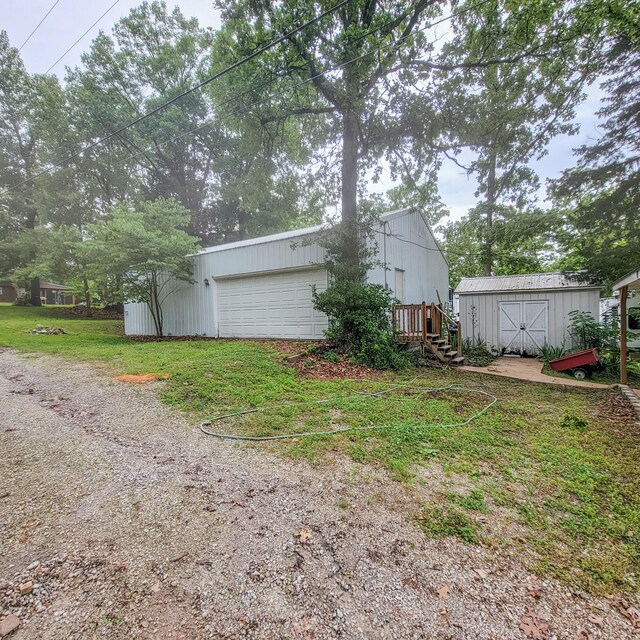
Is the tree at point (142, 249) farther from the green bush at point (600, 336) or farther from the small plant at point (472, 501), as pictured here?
the green bush at point (600, 336)

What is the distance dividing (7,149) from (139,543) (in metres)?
29.2

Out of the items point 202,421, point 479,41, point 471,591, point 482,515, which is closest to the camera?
point 471,591

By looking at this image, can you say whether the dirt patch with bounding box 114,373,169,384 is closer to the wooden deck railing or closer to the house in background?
the wooden deck railing

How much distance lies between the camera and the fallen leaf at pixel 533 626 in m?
1.34

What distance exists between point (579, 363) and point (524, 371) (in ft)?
3.79

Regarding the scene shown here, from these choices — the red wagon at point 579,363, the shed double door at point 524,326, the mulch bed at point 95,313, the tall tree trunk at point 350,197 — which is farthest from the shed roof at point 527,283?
the mulch bed at point 95,313

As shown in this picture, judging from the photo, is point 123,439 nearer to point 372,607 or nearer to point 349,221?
point 372,607

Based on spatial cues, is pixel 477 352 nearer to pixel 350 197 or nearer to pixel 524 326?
pixel 524 326

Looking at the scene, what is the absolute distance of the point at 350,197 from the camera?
8.55 metres

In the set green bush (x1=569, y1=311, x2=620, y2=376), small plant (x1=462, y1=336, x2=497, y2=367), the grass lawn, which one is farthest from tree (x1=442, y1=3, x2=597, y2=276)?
the grass lawn

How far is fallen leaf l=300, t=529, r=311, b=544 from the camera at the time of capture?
186cm

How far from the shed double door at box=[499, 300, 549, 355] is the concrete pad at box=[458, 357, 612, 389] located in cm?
60

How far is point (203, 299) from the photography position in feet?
37.6

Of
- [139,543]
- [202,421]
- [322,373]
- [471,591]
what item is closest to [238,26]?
[322,373]
